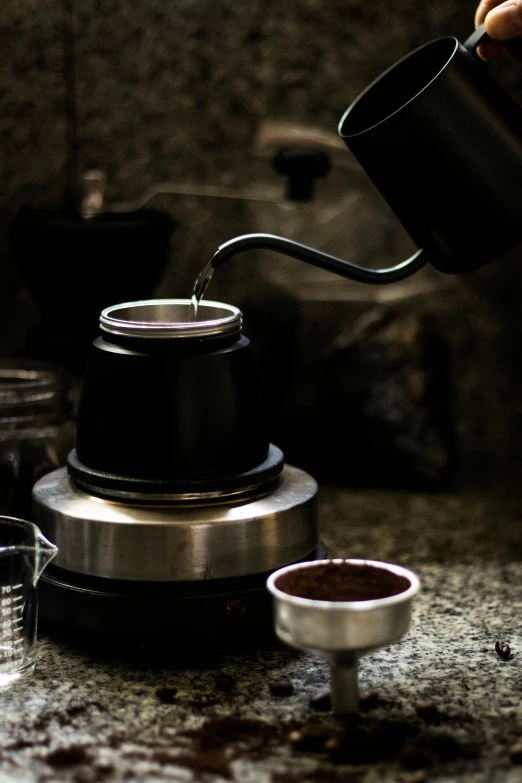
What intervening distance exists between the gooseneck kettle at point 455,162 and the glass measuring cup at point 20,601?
52 cm

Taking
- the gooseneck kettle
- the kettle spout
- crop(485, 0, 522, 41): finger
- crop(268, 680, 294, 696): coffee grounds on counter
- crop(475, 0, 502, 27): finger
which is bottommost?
crop(268, 680, 294, 696): coffee grounds on counter

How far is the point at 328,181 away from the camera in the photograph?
1967 millimetres

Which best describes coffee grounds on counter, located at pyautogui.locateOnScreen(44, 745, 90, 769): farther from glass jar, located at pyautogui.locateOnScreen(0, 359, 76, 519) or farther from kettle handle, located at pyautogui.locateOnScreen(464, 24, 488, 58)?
kettle handle, located at pyautogui.locateOnScreen(464, 24, 488, 58)

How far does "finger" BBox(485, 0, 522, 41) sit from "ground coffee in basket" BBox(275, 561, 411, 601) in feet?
1.98

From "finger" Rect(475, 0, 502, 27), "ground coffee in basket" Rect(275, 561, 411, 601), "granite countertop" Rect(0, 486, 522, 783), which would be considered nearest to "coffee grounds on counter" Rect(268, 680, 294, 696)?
"granite countertop" Rect(0, 486, 522, 783)

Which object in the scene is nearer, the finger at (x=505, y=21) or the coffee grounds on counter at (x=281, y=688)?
the coffee grounds on counter at (x=281, y=688)

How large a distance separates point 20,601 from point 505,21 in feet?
2.69

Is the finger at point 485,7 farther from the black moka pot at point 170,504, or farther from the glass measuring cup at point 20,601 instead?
the glass measuring cup at point 20,601

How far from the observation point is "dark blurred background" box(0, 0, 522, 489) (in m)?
1.78

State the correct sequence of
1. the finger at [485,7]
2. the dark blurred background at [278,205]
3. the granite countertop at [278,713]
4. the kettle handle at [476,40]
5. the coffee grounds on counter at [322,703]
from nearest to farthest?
1. the granite countertop at [278,713]
2. the coffee grounds on counter at [322,703]
3. the kettle handle at [476,40]
4. the finger at [485,7]
5. the dark blurred background at [278,205]

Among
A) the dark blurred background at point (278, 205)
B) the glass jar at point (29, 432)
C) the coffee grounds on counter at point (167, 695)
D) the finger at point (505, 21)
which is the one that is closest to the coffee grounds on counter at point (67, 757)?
the coffee grounds on counter at point (167, 695)

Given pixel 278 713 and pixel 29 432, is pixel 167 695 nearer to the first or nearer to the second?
pixel 278 713

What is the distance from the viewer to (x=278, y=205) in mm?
1970

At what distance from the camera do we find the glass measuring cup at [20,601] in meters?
1.15
